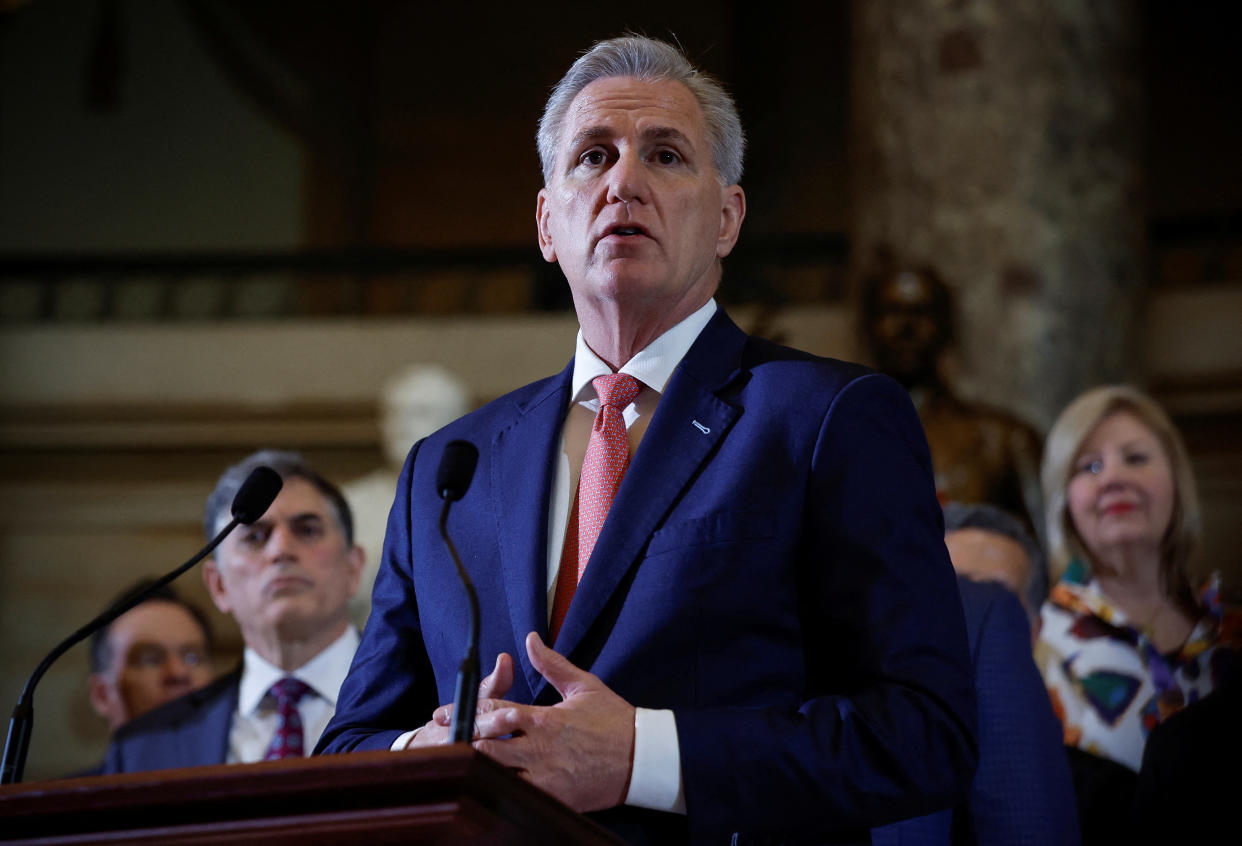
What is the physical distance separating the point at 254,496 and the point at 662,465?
50cm

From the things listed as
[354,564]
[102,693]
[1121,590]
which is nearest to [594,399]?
[354,564]

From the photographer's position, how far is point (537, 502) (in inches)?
71.8

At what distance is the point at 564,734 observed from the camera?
1.50 m

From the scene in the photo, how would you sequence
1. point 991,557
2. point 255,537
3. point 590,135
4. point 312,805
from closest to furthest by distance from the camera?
point 312,805
point 590,135
point 991,557
point 255,537

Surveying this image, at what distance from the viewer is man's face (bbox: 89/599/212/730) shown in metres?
4.11

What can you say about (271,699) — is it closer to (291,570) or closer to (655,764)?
(291,570)

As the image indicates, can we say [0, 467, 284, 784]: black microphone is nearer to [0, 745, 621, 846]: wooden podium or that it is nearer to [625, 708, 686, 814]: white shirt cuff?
[0, 745, 621, 846]: wooden podium

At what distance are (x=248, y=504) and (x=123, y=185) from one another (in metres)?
7.31

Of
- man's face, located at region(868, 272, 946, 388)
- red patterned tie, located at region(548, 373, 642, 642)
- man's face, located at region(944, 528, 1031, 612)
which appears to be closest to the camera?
red patterned tie, located at region(548, 373, 642, 642)

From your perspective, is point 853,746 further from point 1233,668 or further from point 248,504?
point 1233,668

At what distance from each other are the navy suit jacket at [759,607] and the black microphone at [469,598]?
143mm

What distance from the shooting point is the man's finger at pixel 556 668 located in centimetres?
153

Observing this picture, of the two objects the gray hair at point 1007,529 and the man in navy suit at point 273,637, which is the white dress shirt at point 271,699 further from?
the gray hair at point 1007,529

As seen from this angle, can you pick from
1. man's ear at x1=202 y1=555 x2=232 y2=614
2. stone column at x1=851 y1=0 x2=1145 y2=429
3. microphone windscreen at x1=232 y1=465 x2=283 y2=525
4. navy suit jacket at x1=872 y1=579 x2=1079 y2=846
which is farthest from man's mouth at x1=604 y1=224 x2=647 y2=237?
stone column at x1=851 y1=0 x2=1145 y2=429
